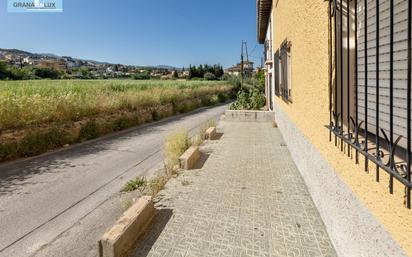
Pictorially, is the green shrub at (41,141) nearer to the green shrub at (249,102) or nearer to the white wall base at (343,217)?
the white wall base at (343,217)

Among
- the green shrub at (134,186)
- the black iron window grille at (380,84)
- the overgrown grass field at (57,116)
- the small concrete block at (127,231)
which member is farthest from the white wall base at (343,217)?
the overgrown grass field at (57,116)

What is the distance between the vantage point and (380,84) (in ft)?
7.29

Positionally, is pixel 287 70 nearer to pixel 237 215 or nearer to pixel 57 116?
pixel 237 215

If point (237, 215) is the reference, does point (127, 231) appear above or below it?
above

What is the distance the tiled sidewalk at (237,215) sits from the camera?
314 centimetres

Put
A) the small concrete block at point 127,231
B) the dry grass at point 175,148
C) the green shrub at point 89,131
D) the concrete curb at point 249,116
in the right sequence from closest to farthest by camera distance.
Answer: the small concrete block at point 127,231 → the dry grass at point 175,148 → the green shrub at point 89,131 → the concrete curb at point 249,116

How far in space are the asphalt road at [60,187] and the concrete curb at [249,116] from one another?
5350 mm

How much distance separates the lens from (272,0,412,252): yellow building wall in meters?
1.68

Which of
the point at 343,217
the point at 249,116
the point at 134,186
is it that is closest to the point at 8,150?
the point at 134,186

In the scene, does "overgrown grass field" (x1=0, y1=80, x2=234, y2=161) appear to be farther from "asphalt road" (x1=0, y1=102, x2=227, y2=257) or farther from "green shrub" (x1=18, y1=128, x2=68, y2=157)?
"asphalt road" (x1=0, y1=102, x2=227, y2=257)

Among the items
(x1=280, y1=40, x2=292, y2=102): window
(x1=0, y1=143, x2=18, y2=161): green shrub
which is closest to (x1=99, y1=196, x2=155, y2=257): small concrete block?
(x1=280, y1=40, x2=292, y2=102): window

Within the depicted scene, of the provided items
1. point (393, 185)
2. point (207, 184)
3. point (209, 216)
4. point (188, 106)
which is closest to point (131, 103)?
point (188, 106)

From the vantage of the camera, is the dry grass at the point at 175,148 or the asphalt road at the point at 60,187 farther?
the dry grass at the point at 175,148

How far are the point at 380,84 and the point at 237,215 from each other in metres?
2.53
